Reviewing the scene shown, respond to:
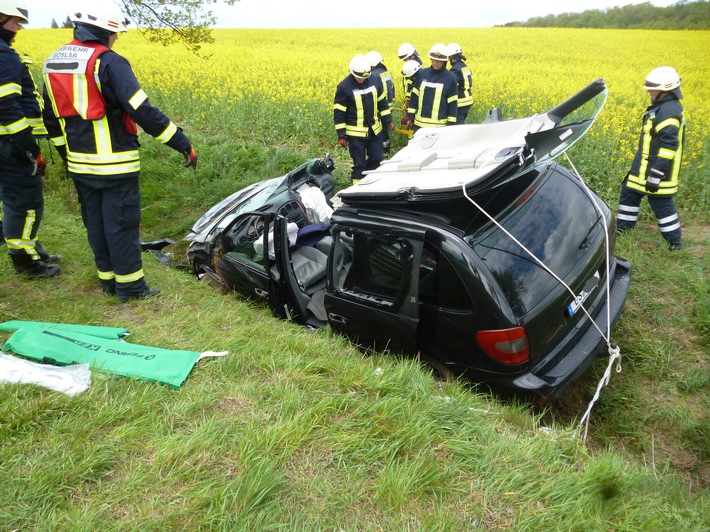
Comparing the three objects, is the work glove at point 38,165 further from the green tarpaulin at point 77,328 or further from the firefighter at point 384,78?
the firefighter at point 384,78

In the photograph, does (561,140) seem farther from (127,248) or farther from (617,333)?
(127,248)

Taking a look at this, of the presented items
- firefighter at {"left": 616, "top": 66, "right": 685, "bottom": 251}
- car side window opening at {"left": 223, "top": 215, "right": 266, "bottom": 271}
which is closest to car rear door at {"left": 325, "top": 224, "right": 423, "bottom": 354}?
car side window opening at {"left": 223, "top": 215, "right": 266, "bottom": 271}

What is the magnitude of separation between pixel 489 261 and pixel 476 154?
33.8 inches

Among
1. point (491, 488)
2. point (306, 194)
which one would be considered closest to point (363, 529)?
point (491, 488)

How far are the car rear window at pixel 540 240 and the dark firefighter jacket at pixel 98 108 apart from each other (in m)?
2.40

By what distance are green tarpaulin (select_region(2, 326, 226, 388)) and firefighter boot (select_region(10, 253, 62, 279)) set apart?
5.05 ft

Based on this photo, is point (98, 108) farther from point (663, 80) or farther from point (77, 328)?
point (663, 80)

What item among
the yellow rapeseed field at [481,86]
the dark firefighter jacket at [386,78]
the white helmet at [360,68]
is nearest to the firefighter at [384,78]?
the dark firefighter jacket at [386,78]

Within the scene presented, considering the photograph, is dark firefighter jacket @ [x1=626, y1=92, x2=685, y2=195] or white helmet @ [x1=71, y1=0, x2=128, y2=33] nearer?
white helmet @ [x1=71, y1=0, x2=128, y2=33]

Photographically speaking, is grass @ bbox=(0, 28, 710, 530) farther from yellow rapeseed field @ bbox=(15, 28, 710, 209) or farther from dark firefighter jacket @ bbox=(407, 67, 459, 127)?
dark firefighter jacket @ bbox=(407, 67, 459, 127)

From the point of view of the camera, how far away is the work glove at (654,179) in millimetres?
4672

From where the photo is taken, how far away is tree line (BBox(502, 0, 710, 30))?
76.9 ft

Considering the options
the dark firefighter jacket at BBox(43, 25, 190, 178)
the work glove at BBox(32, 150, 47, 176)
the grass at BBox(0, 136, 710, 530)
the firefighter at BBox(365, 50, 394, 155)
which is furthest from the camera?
the firefighter at BBox(365, 50, 394, 155)

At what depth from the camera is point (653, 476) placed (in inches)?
86.7
